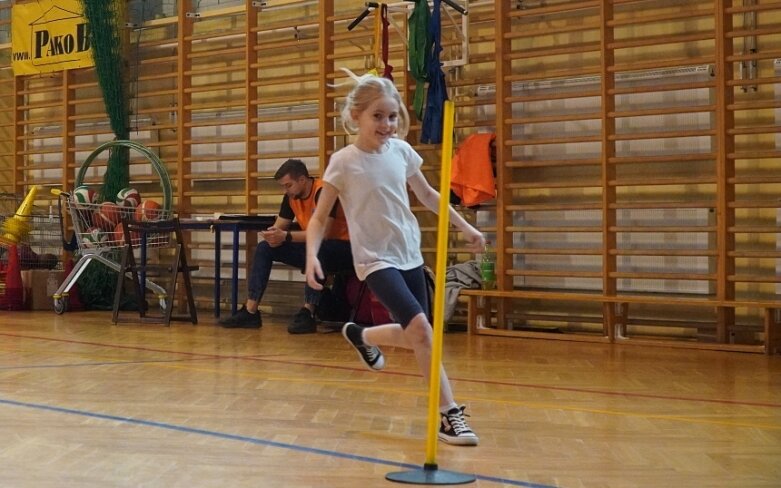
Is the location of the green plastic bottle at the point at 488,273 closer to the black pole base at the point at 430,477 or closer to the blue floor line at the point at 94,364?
the blue floor line at the point at 94,364

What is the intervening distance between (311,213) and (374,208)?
12.8 feet

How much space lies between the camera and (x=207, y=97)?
371 inches

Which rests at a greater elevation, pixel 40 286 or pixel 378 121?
pixel 378 121

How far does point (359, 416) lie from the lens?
12.5 ft

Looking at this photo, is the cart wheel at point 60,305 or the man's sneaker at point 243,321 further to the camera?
the cart wheel at point 60,305

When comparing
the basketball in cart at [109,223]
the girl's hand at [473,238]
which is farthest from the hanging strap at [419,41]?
the girl's hand at [473,238]

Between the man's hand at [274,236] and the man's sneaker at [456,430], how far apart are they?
12.9 ft

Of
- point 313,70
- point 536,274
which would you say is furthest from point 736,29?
point 313,70

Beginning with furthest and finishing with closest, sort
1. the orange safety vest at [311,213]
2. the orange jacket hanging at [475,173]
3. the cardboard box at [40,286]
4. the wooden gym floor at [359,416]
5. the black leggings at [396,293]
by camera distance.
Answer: the cardboard box at [40,286] → the orange jacket hanging at [475,173] → the orange safety vest at [311,213] → the black leggings at [396,293] → the wooden gym floor at [359,416]

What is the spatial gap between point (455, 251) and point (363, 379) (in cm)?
309

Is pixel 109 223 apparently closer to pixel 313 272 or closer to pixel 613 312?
pixel 613 312

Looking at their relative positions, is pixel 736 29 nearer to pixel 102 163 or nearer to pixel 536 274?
pixel 536 274

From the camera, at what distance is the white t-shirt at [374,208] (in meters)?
3.50

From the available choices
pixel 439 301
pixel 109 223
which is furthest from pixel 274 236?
pixel 439 301
